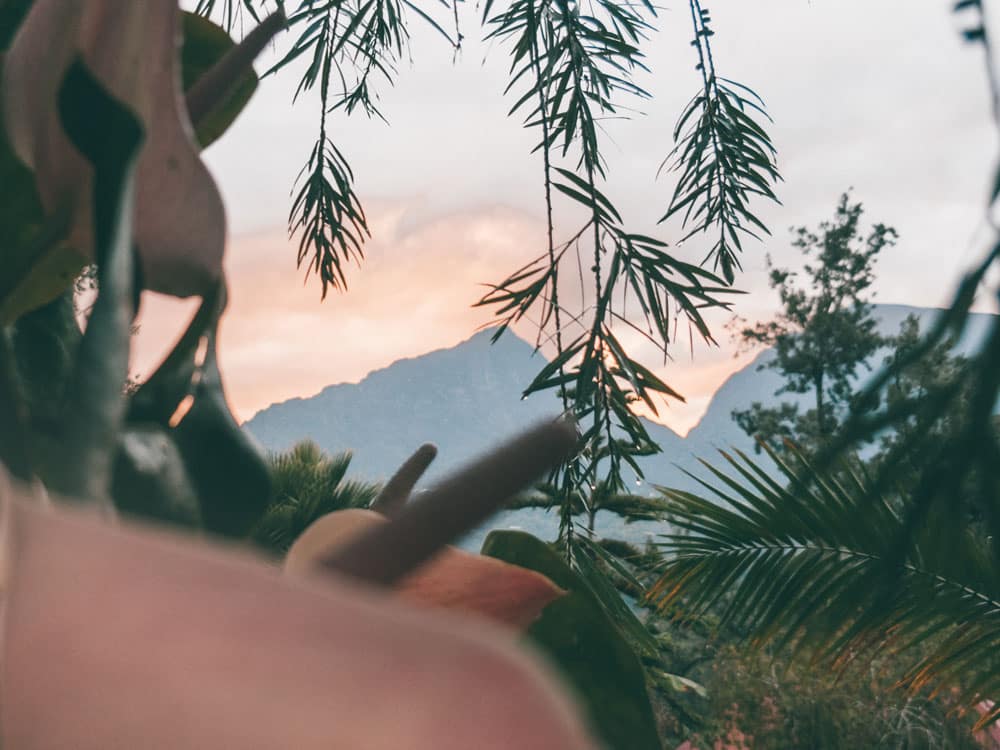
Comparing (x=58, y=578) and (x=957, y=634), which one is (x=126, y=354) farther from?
(x=957, y=634)

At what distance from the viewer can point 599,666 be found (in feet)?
0.50

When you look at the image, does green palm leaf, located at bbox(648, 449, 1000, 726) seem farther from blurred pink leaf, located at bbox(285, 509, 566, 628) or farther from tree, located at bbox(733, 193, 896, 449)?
tree, located at bbox(733, 193, 896, 449)

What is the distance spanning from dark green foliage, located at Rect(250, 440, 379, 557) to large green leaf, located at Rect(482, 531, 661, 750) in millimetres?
3799

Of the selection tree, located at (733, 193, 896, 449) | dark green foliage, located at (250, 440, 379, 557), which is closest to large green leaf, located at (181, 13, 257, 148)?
dark green foliage, located at (250, 440, 379, 557)

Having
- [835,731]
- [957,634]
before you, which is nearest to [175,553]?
[957,634]

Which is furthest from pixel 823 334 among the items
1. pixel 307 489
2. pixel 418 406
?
pixel 418 406

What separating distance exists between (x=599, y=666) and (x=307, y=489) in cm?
415

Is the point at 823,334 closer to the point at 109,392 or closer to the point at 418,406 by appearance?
the point at 109,392

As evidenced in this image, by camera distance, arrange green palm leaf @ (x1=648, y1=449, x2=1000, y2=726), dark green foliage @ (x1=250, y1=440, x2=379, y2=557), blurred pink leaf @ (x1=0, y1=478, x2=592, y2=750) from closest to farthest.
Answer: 1. blurred pink leaf @ (x1=0, y1=478, x2=592, y2=750)
2. green palm leaf @ (x1=648, y1=449, x2=1000, y2=726)
3. dark green foliage @ (x1=250, y1=440, x2=379, y2=557)

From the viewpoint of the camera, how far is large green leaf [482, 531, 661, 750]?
0.15m

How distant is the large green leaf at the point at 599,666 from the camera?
0.15 metres

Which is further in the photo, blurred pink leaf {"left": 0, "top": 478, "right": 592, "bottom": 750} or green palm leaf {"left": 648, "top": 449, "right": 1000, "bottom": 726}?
green palm leaf {"left": 648, "top": 449, "right": 1000, "bottom": 726}

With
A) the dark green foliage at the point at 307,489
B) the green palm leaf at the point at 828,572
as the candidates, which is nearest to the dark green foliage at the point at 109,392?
the green palm leaf at the point at 828,572

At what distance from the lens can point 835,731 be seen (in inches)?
200
